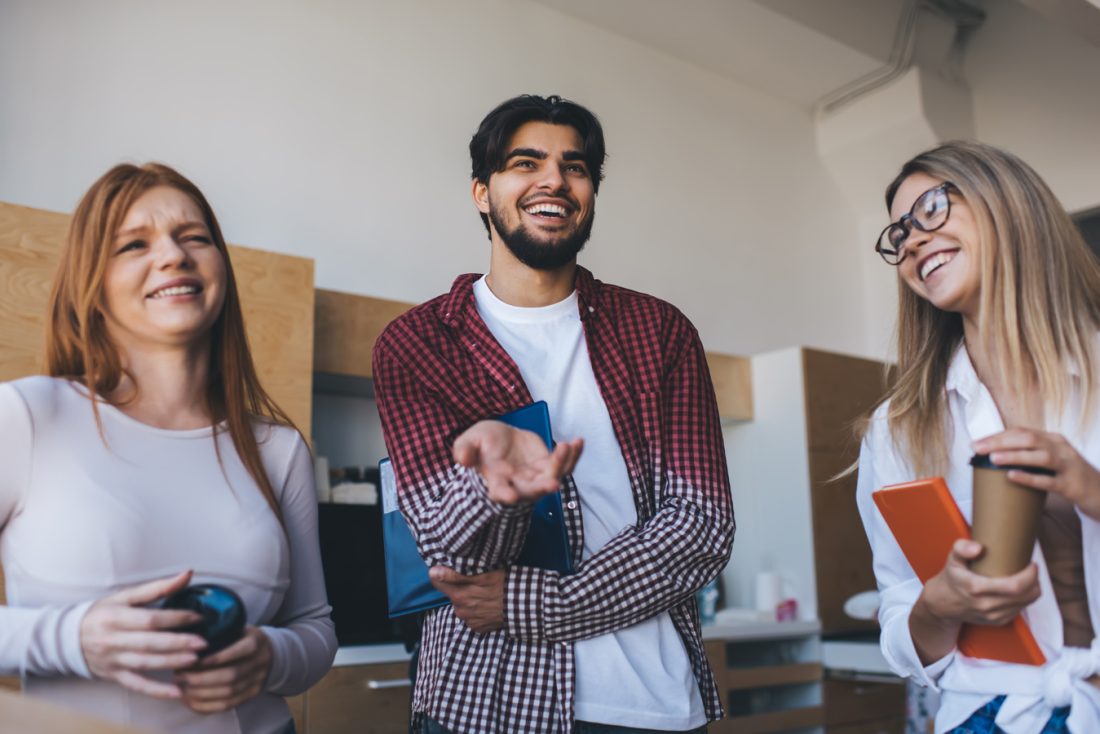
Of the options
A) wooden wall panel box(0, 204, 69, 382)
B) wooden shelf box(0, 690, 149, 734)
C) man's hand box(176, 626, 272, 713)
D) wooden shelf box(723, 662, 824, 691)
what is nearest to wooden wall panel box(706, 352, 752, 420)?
wooden shelf box(723, 662, 824, 691)

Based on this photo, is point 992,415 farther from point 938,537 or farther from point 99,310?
point 99,310

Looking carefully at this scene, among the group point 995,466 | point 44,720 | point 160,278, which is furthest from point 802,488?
point 44,720

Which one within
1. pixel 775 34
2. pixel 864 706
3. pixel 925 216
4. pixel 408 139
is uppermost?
pixel 775 34

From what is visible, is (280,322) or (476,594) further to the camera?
(280,322)

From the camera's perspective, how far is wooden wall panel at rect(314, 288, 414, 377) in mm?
2703

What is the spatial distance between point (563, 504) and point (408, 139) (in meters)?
2.43

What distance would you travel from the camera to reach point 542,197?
53.7 inches

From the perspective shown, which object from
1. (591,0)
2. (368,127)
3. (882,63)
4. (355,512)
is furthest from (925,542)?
(882,63)

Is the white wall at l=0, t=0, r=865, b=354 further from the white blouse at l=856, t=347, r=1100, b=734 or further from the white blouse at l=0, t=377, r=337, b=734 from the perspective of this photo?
the white blouse at l=856, t=347, r=1100, b=734

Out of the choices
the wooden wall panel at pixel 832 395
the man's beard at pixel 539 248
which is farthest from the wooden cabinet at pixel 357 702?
the wooden wall panel at pixel 832 395

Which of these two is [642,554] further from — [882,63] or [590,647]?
[882,63]

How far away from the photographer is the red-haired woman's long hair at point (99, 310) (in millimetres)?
1024

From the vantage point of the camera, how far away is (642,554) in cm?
117

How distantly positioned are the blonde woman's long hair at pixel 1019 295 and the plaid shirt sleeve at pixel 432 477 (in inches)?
20.0
